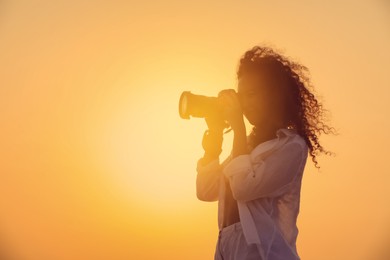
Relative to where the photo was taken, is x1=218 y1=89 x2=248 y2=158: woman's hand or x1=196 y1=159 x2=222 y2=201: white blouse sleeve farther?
x1=196 y1=159 x2=222 y2=201: white blouse sleeve

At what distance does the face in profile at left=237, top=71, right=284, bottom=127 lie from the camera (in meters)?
2.03

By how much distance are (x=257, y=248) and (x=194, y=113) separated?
777mm

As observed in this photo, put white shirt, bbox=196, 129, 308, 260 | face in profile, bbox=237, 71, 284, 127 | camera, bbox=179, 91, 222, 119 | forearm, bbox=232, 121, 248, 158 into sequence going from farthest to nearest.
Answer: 1. camera, bbox=179, 91, 222, 119
2. face in profile, bbox=237, 71, 284, 127
3. forearm, bbox=232, 121, 248, 158
4. white shirt, bbox=196, 129, 308, 260

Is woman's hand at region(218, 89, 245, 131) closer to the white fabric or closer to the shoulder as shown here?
the shoulder

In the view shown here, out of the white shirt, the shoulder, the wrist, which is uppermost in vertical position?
the wrist

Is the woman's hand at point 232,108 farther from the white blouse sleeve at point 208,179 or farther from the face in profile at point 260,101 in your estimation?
the white blouse sleeve at point 208,179

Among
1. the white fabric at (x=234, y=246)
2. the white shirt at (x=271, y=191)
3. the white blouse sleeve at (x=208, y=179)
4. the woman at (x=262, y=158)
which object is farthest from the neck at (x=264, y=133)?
the white fabric at (x=234, y=246)

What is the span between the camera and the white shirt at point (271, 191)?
5.64 feet

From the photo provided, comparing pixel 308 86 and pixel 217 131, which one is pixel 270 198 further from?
pixel 308 86

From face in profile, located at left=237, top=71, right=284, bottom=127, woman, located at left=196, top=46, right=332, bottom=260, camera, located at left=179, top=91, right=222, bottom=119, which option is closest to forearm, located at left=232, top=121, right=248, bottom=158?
woman, located at left=196, top=46, right=332, bottom=260

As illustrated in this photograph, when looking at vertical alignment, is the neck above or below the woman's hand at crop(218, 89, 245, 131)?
below

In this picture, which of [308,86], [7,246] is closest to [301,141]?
[308,86]

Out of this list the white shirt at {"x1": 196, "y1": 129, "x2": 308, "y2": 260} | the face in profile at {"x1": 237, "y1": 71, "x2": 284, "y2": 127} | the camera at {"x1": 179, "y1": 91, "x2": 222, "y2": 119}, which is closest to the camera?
the white shirt at {"x1": 196, "y1": 129, "x2": 308, "y2": 260}

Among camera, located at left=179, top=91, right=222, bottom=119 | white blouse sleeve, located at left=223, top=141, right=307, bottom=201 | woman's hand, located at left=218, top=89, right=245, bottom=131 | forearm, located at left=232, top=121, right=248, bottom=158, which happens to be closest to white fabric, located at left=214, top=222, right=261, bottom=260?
white blouse sleeve, located at left=223, top=141, right=307, bottom=201
